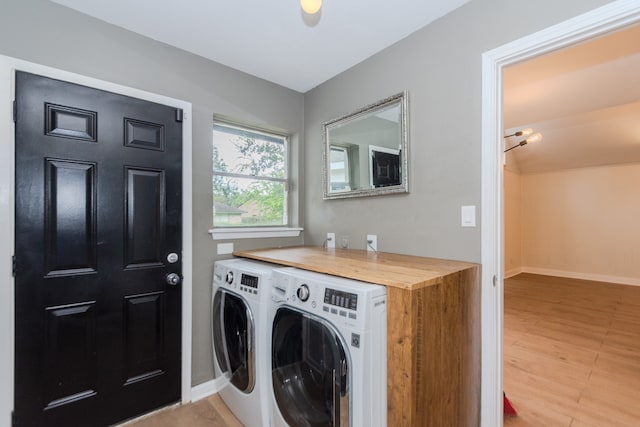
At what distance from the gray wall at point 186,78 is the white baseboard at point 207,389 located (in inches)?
1.5

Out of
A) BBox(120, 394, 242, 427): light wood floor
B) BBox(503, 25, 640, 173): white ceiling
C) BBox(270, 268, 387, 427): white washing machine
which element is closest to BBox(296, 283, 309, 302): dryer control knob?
BBox(270, 268, 387, 427): white washing machine

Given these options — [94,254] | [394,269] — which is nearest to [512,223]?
[394,269]

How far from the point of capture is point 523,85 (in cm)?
255

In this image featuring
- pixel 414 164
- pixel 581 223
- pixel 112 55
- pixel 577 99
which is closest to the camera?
pixel 112 55

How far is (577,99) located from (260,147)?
326 cm

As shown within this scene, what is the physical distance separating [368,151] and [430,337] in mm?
1373

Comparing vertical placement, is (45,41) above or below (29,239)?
above

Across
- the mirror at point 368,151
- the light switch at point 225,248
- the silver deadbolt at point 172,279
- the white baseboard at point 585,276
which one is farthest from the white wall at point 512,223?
the silver deadbolt at point 172,279

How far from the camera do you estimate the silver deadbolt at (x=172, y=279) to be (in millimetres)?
1827

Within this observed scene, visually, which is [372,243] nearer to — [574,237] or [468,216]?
[468,216]

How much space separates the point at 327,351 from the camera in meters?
1.18

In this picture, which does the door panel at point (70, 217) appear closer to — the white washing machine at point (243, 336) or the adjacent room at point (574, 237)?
the white washing machine at point (243, 336)

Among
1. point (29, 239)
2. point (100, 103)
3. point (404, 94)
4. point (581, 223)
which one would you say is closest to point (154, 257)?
point (29, 239)

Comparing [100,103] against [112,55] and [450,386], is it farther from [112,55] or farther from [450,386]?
[450,386]
